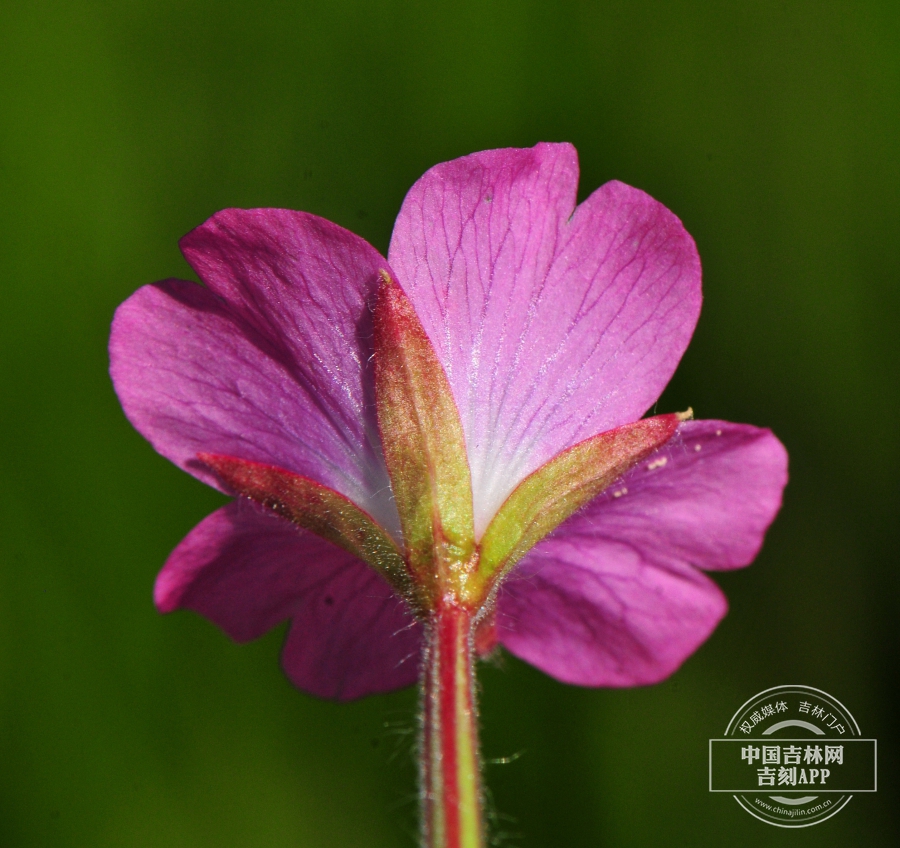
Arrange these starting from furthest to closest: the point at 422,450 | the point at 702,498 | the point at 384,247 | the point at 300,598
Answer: the point at 384,247, the point at 300,598, the point at 702,498, the point at 422,450

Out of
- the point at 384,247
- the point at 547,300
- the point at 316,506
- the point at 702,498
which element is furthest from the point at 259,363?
the point at 384,247

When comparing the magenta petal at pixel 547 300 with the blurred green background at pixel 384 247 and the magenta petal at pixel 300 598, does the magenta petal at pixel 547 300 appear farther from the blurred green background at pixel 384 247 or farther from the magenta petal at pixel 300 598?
the blurred green background at pixel 384 247

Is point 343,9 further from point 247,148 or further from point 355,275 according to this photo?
point 355,275

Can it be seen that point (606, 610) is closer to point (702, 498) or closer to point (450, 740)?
point (702, 498)

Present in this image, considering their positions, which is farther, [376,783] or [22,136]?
[22,136]

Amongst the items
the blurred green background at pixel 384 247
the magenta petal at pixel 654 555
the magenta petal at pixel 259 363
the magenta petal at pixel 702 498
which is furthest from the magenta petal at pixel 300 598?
the blurred green background at pixel 384 247

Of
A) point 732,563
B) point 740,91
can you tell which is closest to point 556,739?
point 732,563

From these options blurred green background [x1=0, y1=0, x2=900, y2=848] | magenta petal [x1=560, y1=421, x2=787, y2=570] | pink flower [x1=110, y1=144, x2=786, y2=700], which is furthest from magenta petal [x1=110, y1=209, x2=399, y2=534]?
blurred green background [x1=0, y1=0, x2=900, y2=848]
